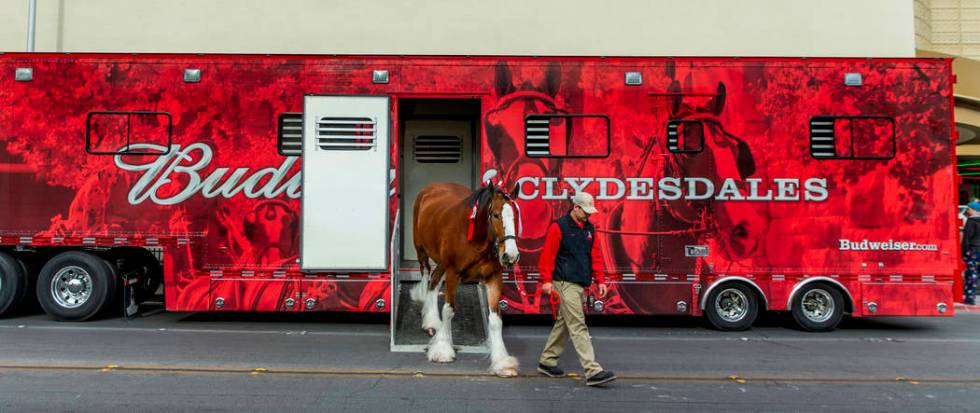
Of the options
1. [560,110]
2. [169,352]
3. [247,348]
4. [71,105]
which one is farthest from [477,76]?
[71,105]

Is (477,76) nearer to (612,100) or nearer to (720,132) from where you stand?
(612,100)

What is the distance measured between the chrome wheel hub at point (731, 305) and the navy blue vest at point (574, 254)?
141 inches

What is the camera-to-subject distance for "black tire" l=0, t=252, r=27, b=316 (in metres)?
8.74

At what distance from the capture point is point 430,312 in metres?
7.85

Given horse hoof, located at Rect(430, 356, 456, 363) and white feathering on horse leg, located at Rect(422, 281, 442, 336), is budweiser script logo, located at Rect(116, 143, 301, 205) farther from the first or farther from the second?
horse hoof, located at Rect(430, 356, 456, 363)

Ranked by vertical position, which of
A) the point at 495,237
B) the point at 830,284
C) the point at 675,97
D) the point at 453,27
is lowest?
the point at 830,284

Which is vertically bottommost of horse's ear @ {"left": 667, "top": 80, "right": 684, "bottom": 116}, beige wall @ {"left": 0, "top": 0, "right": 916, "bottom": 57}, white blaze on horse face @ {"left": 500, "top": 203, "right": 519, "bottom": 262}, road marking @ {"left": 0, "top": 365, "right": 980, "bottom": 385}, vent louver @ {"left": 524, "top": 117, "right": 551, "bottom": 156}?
road marking @ {"left": 0, "top": 365, "right": 980, "bottom": 385}

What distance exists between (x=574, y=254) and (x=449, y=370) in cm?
177

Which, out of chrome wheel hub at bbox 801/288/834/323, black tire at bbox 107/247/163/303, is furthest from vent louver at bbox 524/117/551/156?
black tire at bbox 107/247/163/303

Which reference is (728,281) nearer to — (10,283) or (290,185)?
(290,185)

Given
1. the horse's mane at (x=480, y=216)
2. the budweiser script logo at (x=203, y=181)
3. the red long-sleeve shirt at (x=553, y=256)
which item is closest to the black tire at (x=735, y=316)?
the red long-sleeve shirt at (x=553, y=256)

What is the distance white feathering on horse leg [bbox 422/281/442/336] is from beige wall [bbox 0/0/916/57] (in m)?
7.99

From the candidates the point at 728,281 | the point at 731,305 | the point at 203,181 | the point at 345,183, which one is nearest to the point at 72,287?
the point at 203,181

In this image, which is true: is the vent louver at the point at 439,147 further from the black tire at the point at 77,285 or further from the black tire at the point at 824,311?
the black tire at the point at 824,311
